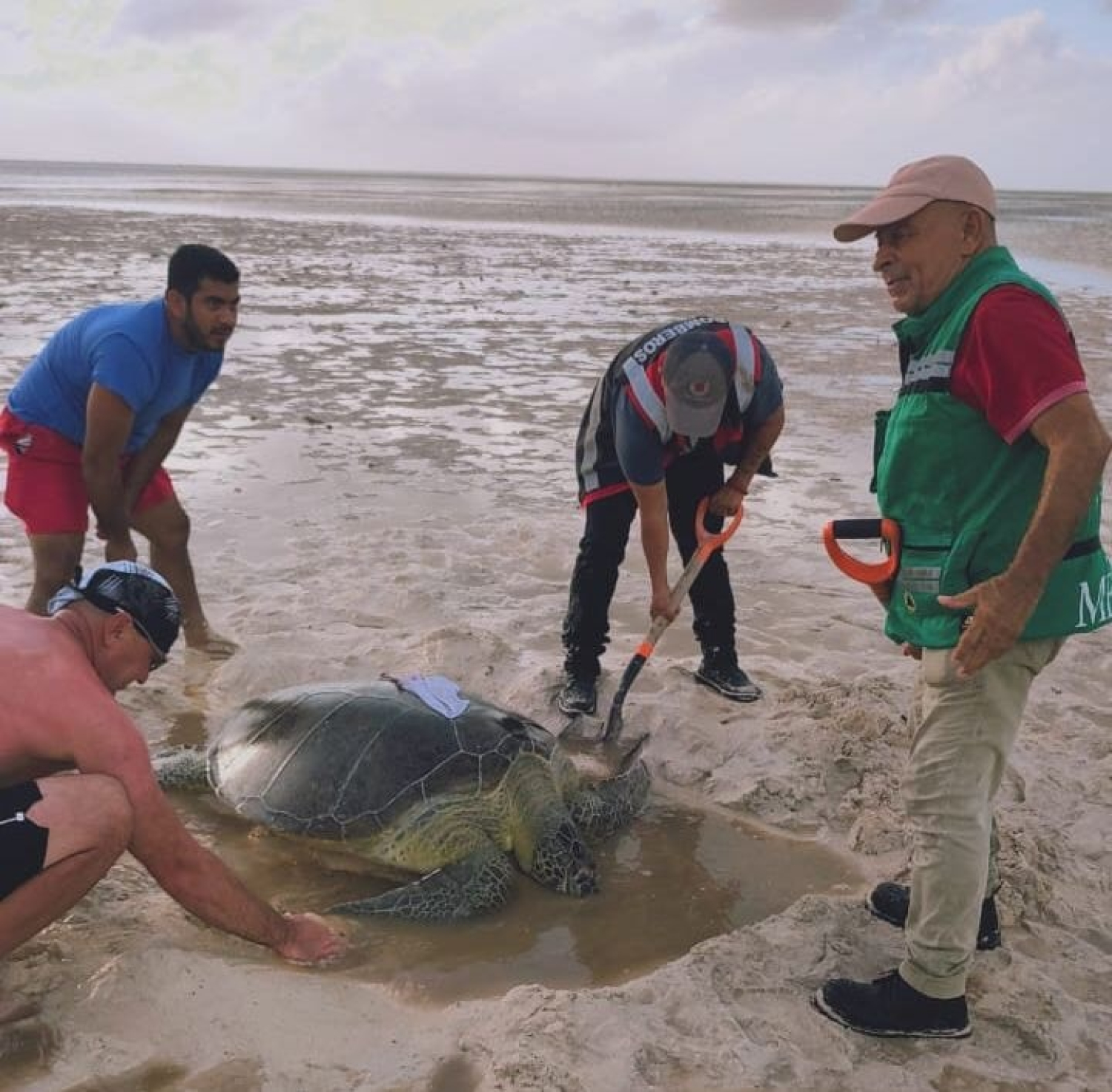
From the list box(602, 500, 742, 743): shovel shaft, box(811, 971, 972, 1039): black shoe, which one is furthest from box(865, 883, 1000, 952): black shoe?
box(602, 500, 742, 743): shovel shaft

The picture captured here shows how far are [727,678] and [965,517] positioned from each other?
221 centimetres

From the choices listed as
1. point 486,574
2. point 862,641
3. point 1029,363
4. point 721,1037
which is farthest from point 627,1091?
point 486,574

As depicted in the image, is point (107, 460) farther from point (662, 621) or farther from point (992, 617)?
point (992, 617)

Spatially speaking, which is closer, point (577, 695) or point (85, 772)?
point (85, 772)

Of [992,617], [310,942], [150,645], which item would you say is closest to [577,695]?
[310,942]

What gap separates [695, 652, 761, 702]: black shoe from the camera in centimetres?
447

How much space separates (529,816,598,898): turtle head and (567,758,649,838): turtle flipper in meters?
0.21

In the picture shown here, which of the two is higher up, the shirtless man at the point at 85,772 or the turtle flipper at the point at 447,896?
the shirtless man at the point at 85,772

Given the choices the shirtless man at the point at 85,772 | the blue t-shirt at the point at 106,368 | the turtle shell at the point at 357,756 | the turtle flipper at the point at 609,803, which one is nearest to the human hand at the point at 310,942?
the shirtless man at the point at 85,772

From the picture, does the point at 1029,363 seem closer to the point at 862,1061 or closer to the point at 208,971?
the point at 862,1061

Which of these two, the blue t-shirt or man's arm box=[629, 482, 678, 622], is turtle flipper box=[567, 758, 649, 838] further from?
the blue t-shirt

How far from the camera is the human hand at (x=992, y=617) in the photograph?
7.34 ft

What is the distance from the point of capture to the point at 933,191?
7.67ft

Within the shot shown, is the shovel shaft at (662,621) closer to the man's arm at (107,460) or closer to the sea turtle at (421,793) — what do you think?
the sea turtle at (421,793)
